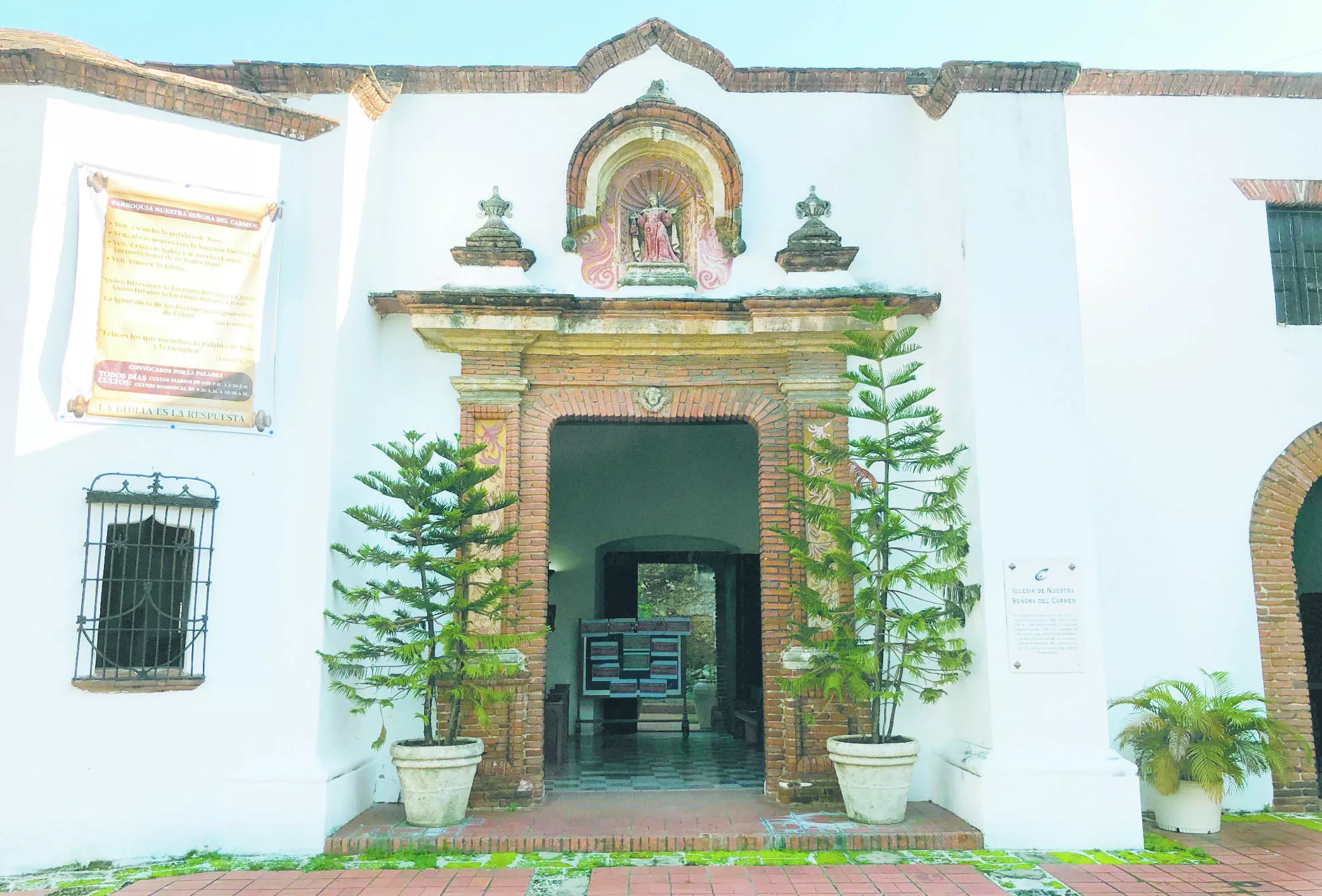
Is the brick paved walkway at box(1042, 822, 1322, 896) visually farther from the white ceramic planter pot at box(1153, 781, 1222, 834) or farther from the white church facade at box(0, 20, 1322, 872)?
the white church facade at box(0, 20, 1322, 872)

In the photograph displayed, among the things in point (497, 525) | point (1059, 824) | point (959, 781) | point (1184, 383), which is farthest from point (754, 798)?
point (1184, 383)

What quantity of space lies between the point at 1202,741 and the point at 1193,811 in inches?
18.6

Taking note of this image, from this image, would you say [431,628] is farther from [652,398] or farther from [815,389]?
[815,389]

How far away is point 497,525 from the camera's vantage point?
A: 7285mm

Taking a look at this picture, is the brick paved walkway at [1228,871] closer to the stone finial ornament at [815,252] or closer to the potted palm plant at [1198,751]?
the potted palm plant at [1198,751]

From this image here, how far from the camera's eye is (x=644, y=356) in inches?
301

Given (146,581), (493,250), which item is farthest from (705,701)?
(146,581)

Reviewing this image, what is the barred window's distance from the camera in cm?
789

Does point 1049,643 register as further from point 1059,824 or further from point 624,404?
point 624,404

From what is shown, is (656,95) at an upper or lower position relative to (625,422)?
upper

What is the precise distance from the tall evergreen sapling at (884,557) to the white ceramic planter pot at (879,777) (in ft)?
0.67

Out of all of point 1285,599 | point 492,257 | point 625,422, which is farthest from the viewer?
point 625,422

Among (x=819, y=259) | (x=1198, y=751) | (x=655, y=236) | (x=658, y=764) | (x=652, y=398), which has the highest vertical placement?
(x=655, y=236)

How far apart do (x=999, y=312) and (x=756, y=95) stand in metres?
2.66
